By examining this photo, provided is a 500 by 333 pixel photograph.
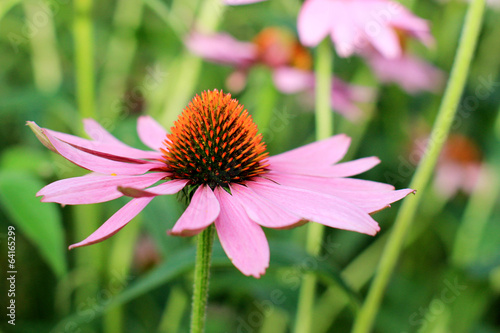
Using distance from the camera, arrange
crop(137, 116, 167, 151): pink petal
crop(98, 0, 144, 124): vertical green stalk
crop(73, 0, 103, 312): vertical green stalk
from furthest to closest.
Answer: crop(98, 0, 144, 124): vertical green stalk → crop(73, 0, 103, 312): vertical green stalk → crop(137, 116, 167, 151): pink petal

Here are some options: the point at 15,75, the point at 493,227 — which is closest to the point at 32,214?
the point at 493,227

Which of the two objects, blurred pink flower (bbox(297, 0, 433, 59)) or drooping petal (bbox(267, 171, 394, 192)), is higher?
blurred pink flower (bbox(297, 0, 433, 59))

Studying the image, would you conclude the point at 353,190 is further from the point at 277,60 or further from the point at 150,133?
the point at 277,60

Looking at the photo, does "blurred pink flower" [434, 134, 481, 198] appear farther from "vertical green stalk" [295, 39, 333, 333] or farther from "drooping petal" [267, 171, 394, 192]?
"drooping petal" [267, 171, 394, 192]

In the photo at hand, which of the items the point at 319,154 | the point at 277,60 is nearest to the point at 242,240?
the point at 319,154

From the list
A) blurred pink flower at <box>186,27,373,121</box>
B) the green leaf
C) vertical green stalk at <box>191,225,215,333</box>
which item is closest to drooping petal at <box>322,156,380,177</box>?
vertical green stalk at <box>191,225,215,333</box>

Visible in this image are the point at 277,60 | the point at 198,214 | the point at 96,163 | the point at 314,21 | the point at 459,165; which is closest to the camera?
the point at 198,214
